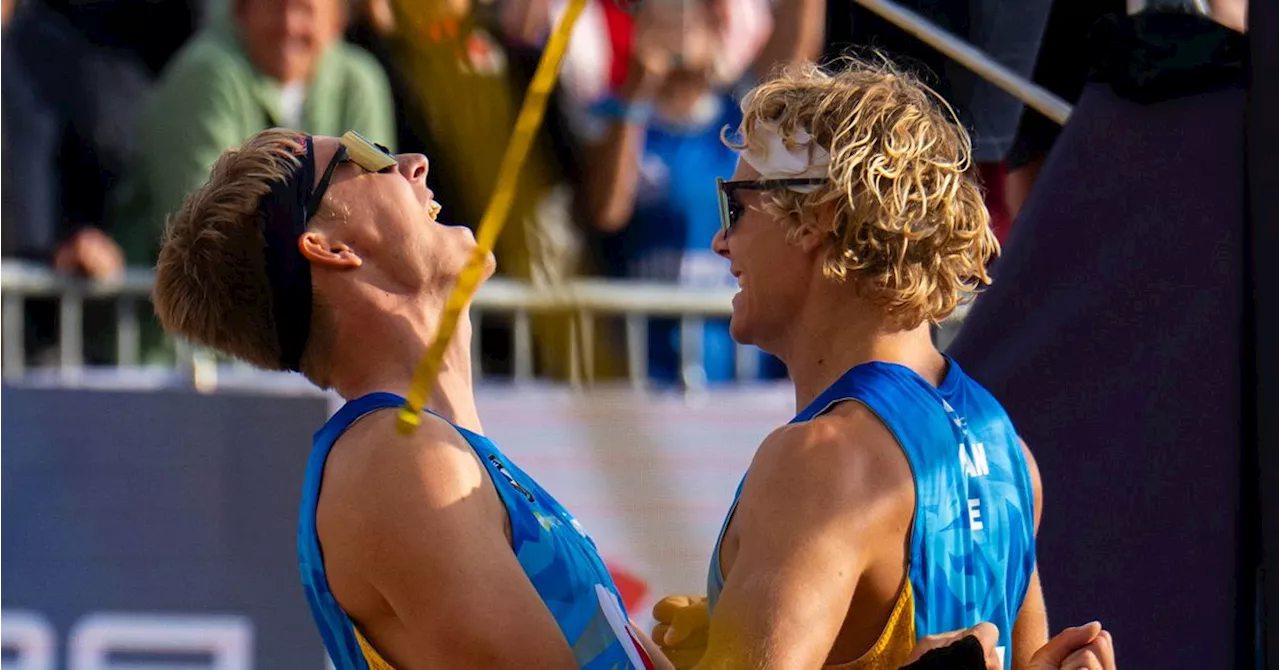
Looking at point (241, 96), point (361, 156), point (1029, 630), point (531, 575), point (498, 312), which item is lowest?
point (498, 312)

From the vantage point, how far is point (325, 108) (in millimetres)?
4355

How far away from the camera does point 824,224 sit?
2010mm

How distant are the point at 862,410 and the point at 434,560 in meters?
0.52

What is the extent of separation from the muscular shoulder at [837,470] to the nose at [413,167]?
674mm

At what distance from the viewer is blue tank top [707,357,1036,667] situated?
1.90m

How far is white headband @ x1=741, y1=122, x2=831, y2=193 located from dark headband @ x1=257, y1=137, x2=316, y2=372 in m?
0.58

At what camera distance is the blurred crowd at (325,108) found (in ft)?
13.7

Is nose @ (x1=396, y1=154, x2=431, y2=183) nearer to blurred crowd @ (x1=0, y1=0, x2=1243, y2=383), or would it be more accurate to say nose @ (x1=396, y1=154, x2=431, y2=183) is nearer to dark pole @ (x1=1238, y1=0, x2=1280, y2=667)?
dark pole @ (x1=1238, y1=0, x2=1280, y2=667)

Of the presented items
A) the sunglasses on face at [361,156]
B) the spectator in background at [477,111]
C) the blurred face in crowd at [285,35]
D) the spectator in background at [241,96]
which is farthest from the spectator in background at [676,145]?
the sunglasses on face at [361,156]

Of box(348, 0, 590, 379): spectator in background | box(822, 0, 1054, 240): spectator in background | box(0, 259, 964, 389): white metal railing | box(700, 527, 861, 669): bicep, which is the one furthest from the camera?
box(0, 259, 964, 389): white metal railing

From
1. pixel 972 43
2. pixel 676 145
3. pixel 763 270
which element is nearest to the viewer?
pixel 763 270

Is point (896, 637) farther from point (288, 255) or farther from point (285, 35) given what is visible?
point (285, 35)

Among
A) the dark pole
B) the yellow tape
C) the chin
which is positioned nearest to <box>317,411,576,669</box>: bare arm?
the yellow tape

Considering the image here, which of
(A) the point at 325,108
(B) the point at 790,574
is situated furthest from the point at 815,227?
(A) the point at 325,108
